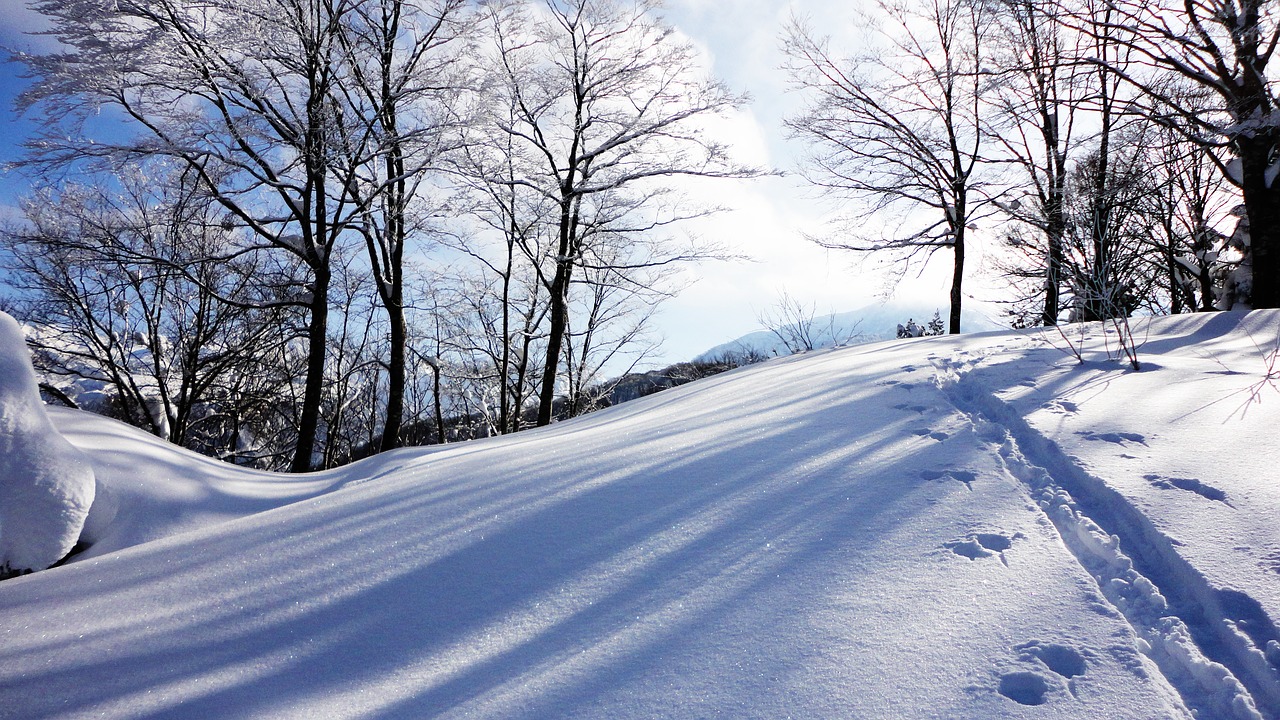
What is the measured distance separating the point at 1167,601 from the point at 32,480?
501 cm

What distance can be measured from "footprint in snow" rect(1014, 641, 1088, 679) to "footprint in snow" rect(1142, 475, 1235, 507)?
48.9 inches

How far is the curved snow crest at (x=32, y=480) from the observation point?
2.66m

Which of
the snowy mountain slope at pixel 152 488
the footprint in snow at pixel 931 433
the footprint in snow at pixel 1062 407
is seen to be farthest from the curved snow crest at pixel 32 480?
the footprint in snow at pixel 1062 407

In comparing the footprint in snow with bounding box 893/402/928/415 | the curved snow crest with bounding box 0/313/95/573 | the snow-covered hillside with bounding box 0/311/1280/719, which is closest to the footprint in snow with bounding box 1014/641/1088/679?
the snow-covered hillside with bounding box 0/311/1280/719

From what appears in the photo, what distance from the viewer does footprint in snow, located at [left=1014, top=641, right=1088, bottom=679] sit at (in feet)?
5.11

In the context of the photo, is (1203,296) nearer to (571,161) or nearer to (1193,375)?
(1193,375)

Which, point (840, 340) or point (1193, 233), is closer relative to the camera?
point (840, 340)

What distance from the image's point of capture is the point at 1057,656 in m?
1.60

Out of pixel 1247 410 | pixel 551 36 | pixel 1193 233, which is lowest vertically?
pixel 1247 410

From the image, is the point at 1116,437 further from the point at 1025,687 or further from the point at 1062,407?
the point at 1025,687

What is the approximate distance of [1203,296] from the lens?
13359mm

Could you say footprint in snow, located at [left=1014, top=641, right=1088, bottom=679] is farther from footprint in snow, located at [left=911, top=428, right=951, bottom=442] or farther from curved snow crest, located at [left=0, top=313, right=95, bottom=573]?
curved snow crest, located at [left=0, top=313, right=95, bottom=573]

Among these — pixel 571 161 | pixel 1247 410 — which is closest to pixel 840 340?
pixel 571 161

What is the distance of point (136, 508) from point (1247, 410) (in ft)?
21.6
